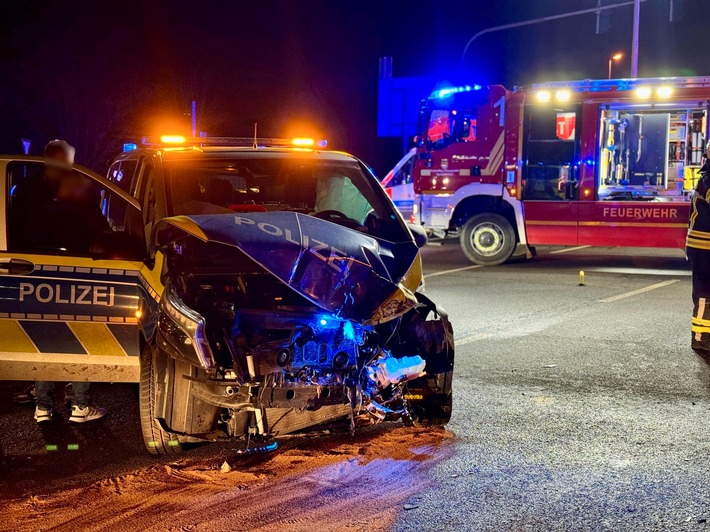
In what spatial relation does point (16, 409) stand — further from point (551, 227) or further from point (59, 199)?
point (551, 227)

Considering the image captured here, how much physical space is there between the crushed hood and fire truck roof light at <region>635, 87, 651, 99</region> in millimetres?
10090

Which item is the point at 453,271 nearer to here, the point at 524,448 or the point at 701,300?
the point at 701,300

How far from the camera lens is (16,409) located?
18.0ft

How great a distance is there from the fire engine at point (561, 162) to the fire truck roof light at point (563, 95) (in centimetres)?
2

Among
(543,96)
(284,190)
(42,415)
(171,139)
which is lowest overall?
(42,415)

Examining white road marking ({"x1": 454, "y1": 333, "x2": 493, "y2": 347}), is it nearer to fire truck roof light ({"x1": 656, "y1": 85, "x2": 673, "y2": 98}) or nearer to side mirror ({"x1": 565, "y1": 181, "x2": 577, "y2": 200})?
side mirror ({"x1": 565, "y1": 181, "x2": 577, "y2": 200})

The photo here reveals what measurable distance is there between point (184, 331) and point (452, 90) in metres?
11.5

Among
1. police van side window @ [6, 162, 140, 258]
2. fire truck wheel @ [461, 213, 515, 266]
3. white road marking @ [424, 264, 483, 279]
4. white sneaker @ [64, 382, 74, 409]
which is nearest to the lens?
police van side window @ [6, 162, 140, 258]

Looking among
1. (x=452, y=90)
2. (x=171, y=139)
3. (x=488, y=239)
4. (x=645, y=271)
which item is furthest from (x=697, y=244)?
(x=452, y=90)

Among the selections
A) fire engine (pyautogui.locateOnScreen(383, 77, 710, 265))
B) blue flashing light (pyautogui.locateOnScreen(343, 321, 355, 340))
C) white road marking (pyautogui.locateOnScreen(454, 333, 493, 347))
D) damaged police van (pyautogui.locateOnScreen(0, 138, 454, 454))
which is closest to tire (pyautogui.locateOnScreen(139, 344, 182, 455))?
damaged police van (pyautogui.locateOnScreen(0, 138, 454, 454))

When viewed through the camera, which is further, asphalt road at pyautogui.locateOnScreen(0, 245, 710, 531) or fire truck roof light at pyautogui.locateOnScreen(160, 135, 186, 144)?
fire truck roof light at pyautogui.locateOnScreen(160, 135, 186, 144)

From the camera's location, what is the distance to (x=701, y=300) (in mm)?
7152

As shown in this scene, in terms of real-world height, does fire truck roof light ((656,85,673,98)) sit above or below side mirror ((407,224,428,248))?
above

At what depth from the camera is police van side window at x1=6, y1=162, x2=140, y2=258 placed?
4.70 metres
